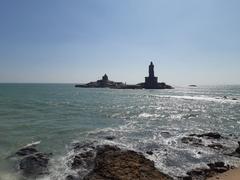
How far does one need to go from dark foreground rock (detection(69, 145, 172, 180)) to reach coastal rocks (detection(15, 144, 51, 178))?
7.77 feet

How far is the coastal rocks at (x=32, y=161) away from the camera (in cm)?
2147

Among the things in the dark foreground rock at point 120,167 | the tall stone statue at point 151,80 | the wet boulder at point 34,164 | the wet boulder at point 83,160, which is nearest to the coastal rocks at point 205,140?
the dark foreground rock at point 120,167

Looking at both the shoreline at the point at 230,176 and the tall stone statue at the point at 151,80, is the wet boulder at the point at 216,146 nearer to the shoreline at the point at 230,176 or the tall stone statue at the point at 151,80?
the shoreline at the point at 230,176

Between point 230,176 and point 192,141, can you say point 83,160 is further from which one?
point 192,141

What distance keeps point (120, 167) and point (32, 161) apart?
7.58 meters

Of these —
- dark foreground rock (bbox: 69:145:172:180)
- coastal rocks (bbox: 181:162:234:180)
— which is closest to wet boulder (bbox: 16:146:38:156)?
dark foreground rock (bbox: 69:145:172:180)

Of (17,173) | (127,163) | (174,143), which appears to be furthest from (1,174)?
(174,143)

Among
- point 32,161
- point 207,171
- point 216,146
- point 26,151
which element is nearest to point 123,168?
point 207,171

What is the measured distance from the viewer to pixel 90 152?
25.3 meters

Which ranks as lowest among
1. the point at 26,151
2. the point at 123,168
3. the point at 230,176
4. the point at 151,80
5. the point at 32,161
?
the point at 32,161

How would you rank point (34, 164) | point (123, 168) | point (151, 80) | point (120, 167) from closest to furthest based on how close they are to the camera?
point (123, 168) → point (120, 167) → point (34, 164) → point (151, 80)

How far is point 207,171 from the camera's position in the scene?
69.9 ft

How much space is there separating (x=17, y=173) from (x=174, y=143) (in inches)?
620

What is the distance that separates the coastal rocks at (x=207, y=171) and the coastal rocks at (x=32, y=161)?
10214mm
